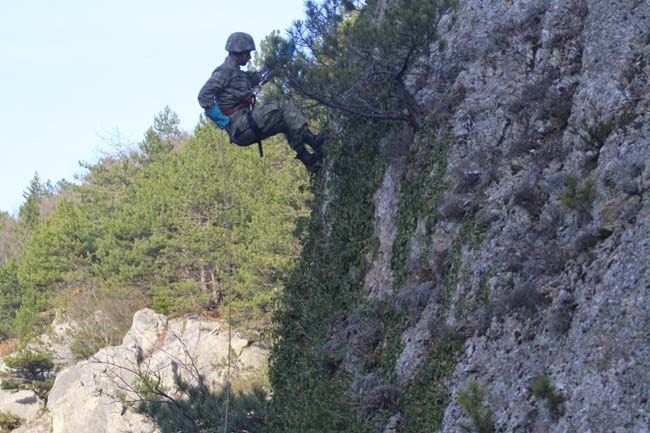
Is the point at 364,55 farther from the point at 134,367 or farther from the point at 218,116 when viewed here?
the point at 134,367

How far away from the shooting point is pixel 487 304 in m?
6.32

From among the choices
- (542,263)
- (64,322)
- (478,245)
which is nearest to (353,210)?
(478,245)

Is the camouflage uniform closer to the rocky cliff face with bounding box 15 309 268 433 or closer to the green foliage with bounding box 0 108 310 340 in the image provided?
the green foliage with bounding box 0 108 310 340

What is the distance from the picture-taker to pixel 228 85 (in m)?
10.2

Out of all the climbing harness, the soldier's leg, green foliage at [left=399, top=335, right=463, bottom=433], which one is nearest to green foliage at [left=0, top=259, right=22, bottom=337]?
the climbing harness

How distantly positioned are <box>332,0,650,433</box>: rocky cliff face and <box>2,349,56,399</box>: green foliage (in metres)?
36.1

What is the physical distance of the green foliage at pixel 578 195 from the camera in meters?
5.70

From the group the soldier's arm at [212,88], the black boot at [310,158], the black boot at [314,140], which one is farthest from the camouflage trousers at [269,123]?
the black boot at [310,158]

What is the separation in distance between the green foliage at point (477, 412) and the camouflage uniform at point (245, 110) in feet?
16.7

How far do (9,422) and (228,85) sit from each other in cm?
3560

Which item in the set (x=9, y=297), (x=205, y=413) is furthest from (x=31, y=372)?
(x=205, y=413)

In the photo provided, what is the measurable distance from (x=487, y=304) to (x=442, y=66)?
3258 mm

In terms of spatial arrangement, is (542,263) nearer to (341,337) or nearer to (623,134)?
(623,134)

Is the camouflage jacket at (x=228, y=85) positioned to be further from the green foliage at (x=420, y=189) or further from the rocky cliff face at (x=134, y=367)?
the rocky cliff face at (x=134, y=367)
